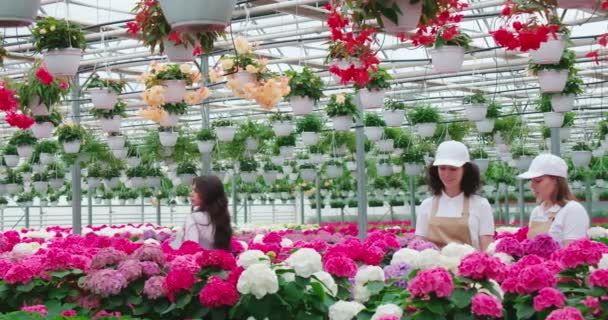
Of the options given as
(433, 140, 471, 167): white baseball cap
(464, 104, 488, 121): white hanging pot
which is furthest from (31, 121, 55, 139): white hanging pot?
(433, 140, 471, 167): white baseball cap

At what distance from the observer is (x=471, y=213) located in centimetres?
480

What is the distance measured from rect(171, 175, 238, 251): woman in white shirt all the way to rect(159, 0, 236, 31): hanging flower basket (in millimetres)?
1611

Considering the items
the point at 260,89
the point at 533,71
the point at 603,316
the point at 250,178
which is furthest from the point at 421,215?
the point at 250,178

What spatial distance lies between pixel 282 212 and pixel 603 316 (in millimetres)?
39774

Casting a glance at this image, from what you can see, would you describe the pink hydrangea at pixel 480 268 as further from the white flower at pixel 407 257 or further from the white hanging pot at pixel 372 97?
the white hanging pot at pixel 372 97

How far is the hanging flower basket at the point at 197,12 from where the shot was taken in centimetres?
364

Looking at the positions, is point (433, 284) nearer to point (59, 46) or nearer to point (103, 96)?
point (59, 46)

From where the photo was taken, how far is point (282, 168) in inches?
989

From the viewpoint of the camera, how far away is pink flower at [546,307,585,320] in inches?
114

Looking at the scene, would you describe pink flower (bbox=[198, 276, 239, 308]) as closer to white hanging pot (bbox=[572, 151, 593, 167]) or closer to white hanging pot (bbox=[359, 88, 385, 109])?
white hanging pot (bbox=[359, 88, 385, 109])

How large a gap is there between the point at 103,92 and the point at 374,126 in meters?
5.40

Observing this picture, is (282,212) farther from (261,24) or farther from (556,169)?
(556,169)

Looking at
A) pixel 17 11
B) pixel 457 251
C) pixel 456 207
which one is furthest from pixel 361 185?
pixel 17 11

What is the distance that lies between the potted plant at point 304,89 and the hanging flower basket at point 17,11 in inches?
227
